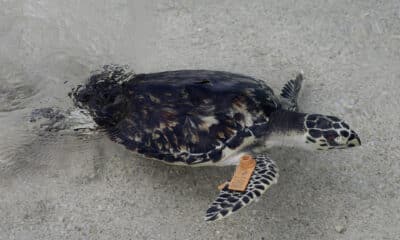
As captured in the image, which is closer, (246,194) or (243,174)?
Answer: (246,194)

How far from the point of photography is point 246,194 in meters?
2.61

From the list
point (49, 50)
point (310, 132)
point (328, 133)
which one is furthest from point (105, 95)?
point (328, 133)

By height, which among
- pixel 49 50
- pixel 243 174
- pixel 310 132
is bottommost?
pixel 243 174

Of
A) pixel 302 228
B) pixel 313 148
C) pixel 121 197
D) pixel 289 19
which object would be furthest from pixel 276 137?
pixel 289 19

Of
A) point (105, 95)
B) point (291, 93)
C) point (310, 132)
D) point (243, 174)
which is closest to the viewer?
point (243, 174)

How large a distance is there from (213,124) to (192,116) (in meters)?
0.15

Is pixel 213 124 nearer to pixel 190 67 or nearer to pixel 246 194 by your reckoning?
pixel 246 194

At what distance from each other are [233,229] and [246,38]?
6.68ft

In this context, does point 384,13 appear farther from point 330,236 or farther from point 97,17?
point 97,17

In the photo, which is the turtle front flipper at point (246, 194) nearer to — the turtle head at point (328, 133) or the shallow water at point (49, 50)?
the turtle head at point (328, 133)

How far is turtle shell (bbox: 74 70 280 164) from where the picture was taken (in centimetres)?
284

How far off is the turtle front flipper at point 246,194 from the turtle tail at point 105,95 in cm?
98

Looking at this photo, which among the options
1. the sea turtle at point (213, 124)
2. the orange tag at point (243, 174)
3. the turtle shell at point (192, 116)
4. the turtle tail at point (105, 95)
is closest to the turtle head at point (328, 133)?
the sea turtle at point (213, 124)

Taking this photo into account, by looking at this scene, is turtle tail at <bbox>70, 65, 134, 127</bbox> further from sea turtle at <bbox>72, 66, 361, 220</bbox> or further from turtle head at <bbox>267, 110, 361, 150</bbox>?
turtle head at <bbox>267, 110, 361, 150</bbox>
